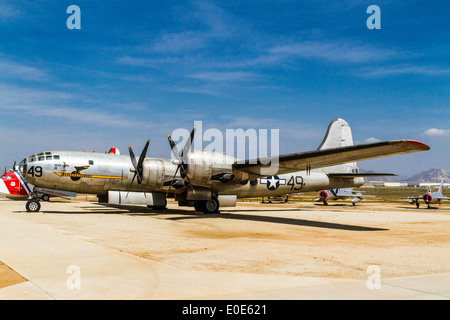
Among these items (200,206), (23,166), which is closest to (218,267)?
(200,206)

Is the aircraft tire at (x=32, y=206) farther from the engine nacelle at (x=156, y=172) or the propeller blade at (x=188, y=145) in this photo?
the propeller blade at (x=188, y=145)

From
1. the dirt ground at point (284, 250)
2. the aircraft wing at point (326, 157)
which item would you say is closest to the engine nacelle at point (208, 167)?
the aircraft wing at point (326, 157)

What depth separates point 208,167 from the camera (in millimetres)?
23828

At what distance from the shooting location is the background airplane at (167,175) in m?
23.7

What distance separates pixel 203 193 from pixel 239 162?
3295mm

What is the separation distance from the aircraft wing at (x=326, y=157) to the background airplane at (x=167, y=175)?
6 centimetres

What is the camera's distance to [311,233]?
54.5 feet

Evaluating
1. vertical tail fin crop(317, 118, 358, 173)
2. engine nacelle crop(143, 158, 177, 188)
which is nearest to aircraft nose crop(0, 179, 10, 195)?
engine nacelle crop(143, 158, 177, 188)

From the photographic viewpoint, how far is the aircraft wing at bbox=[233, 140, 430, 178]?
54.5 feet

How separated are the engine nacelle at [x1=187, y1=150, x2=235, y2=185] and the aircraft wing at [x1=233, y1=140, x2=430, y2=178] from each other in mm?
652

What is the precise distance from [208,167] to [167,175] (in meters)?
3.53

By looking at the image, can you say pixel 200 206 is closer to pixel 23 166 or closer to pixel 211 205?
pixel 211 205

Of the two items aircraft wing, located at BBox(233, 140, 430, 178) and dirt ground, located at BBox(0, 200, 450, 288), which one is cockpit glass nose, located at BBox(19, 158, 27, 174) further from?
aircraft wing, located at BBox(233, 140, 430, 178)
